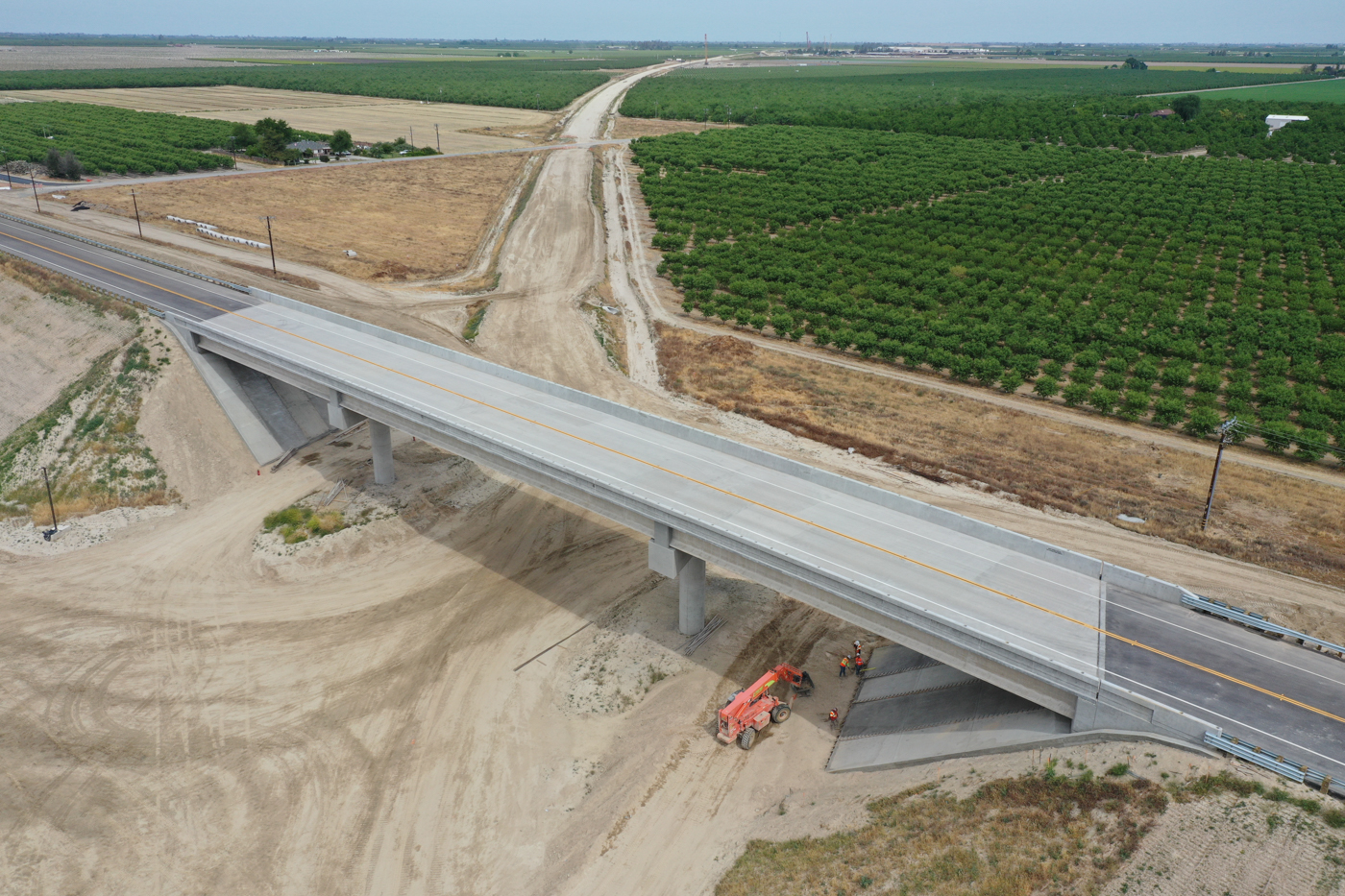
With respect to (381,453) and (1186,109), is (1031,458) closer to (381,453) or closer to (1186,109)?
(381,453)

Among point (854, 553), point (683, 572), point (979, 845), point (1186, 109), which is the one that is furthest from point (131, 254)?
point (1186, 109)

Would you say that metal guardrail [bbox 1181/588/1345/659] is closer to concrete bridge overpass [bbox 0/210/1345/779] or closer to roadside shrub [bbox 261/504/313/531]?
concrete bridge overpass [bbox 0/210/1345/779]

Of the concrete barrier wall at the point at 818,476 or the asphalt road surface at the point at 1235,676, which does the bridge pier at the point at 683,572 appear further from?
the asphalt road surface at the point at 1235,676

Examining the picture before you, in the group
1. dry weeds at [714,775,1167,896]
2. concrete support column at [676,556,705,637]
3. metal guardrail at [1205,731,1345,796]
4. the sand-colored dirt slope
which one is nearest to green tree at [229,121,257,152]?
the sand-colored dirt slope

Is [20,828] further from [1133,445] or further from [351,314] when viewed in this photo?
[1133,445]

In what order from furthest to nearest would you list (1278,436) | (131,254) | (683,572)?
(131,254), (1278,436), (683,572)

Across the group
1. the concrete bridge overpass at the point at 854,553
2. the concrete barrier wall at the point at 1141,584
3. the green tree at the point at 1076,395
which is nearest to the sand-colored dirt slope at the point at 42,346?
the concrete bridge overpass at the point at 854,553
